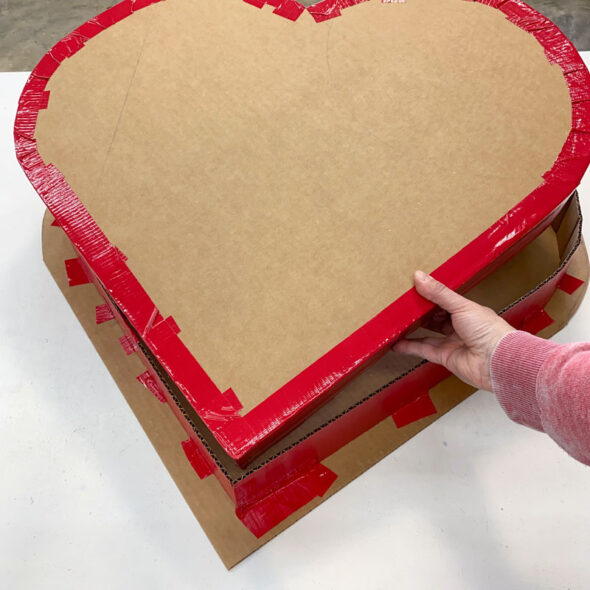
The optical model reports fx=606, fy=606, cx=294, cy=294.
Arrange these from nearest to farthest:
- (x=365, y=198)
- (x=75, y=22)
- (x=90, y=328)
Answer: (x=365, y=198) → (x=90, y=328) → (x=75, y=22)

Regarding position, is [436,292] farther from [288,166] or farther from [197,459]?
[197,459]

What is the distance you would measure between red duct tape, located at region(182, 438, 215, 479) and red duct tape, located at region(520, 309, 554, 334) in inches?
26.6

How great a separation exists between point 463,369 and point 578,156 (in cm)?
38

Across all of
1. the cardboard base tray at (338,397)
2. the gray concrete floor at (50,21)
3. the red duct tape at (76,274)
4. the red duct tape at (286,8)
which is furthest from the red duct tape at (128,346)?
the gray concrete floor at (50,21)

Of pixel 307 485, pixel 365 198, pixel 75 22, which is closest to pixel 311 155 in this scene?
pixel 365 198

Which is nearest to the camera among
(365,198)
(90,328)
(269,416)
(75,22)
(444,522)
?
(269,416)

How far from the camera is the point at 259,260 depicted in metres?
0.90

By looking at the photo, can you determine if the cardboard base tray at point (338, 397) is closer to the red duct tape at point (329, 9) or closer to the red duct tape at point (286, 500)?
the red duct tape at point (286, 500)

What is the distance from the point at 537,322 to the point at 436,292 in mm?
465

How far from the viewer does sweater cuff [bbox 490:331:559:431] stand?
0.81 metres

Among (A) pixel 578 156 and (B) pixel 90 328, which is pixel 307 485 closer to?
(B) pixel 90 328

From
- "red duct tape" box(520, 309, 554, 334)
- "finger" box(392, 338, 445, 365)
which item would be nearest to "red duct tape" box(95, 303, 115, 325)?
"finger" box(392, 338, 445, 365)

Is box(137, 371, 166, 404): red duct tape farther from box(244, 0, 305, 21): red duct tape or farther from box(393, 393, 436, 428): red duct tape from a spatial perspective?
box(244, 0, 305, 21): red duct tape

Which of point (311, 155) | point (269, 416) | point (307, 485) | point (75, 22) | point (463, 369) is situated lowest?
point (307, 485)
